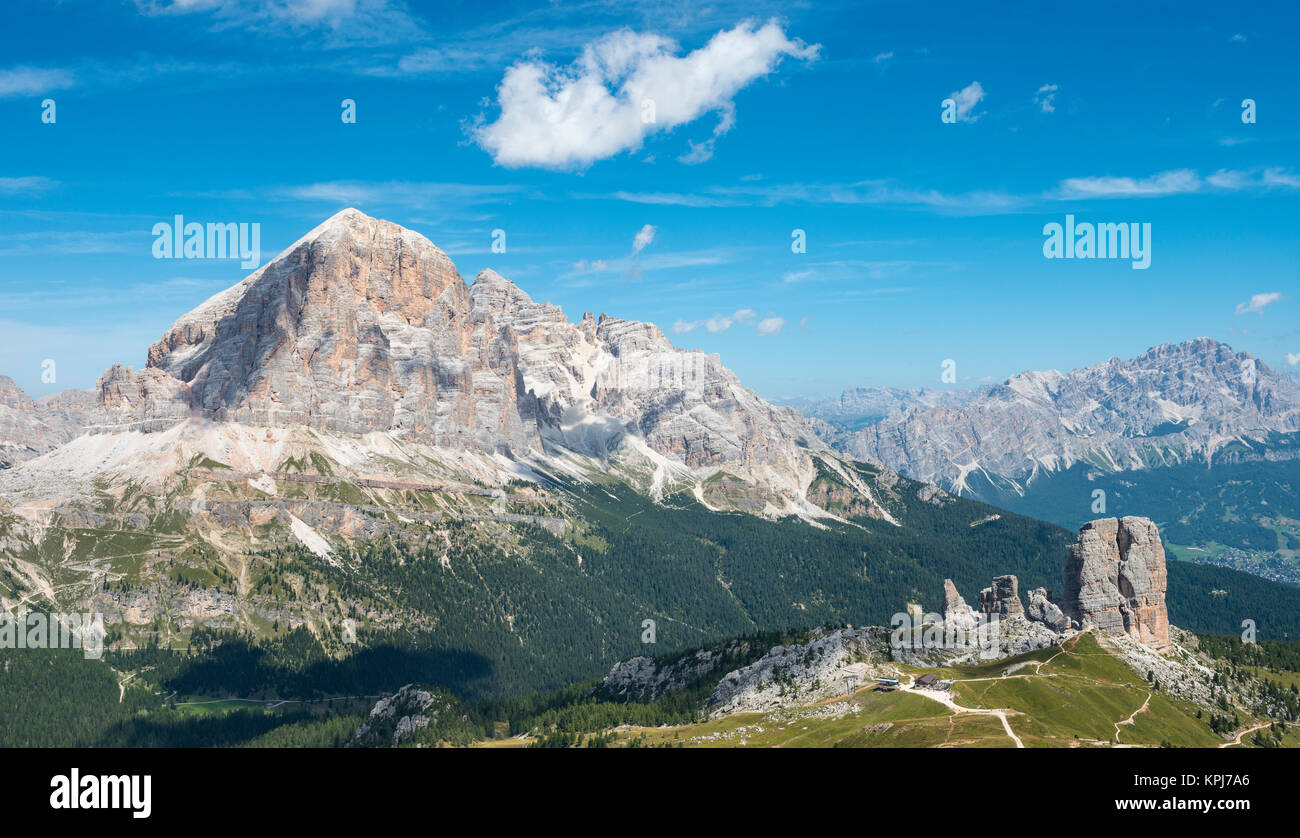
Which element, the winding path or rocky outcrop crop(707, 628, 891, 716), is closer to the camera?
the winding path

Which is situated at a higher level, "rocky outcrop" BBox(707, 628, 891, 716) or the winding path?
the winding path

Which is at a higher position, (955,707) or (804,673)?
(955,707)

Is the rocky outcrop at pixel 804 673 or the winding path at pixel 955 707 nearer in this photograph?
the winding path at pixel 955 707

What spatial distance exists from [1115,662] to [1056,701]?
3515 cm

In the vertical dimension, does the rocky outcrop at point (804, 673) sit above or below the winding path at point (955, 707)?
below

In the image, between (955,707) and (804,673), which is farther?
(804,673)
